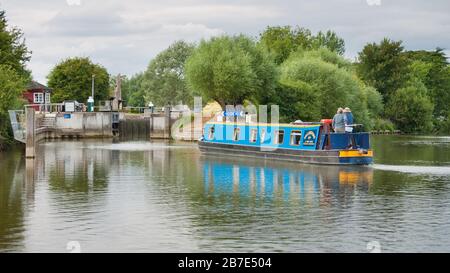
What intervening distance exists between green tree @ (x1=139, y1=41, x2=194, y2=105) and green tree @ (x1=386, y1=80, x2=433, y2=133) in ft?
88.7

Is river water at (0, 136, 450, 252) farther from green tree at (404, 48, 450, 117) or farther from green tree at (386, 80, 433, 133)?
green tree at (404, 48, 450, 117)

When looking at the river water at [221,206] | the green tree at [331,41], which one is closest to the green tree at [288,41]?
the green tree at [331,41]

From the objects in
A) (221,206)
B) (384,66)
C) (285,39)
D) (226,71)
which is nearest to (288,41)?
(285,39)

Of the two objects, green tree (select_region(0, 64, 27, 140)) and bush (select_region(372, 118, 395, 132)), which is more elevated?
green tree (select_region(0, 64, 27, 140))

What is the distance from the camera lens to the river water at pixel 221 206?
66.0 ft

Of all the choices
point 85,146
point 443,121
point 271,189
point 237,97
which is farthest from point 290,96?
point 443,121

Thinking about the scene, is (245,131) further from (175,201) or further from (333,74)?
(333,74)

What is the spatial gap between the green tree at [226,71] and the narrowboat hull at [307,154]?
1651 cm

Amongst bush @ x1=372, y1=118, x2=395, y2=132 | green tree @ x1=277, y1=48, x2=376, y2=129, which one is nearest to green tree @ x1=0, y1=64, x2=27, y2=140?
green tree @ x1=277, y1=48, x2=376, y2=129

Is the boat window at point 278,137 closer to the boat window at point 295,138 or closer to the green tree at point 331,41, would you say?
the boat window at point 295,138

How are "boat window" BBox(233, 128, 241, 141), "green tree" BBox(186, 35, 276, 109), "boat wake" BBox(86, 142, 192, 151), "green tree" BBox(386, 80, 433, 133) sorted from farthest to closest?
"green tree" BBox(386, 80, 433, 133), "green tree" BBox(186, 35, 276, 109), "boat wake" BBox(86, 142, 192, 151), "boat window" BBox(233, 128, 241, 141)

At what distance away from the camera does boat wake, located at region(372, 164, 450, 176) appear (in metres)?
36.9

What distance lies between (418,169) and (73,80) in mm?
62434

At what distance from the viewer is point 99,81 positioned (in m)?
95.9
